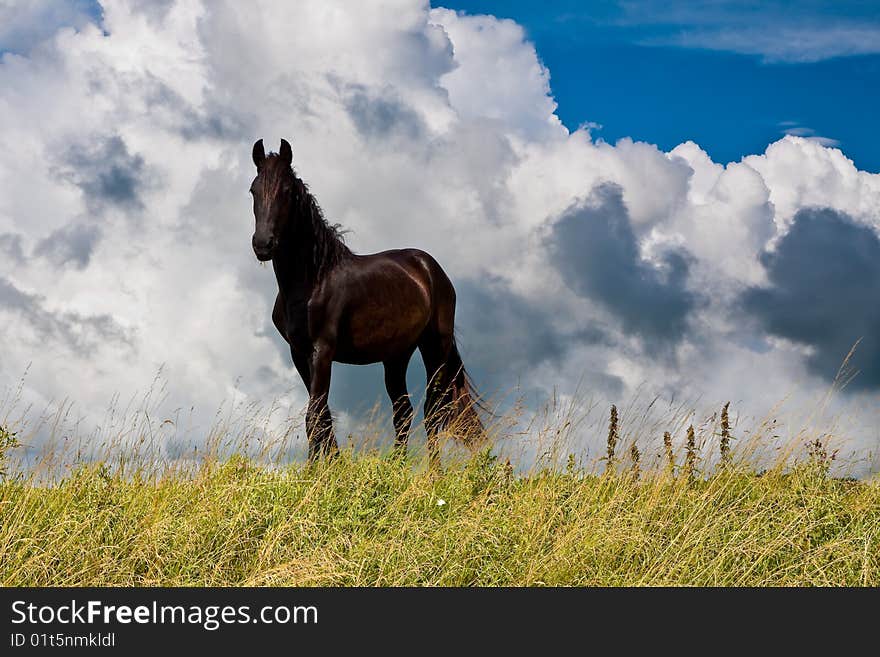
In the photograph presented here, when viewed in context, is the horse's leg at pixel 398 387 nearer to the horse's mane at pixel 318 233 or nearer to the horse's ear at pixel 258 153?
the horse's mane at pixel 318 233

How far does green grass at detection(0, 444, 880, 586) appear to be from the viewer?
6105 millimetres

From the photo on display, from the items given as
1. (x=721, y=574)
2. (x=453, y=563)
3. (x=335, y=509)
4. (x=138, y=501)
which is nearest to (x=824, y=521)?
(x=721, y=574)

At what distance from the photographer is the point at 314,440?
Answer: 810 cm

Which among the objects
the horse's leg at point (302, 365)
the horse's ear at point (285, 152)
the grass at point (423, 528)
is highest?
the horse's ear at point (285, 152)

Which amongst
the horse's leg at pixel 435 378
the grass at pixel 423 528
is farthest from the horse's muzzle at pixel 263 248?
the horse's leg at pixel 435 378

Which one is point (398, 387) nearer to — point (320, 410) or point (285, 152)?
point (320, 410)

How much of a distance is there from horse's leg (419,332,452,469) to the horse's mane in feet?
6.18

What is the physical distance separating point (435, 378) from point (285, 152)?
130 inches

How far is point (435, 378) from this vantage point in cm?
1021

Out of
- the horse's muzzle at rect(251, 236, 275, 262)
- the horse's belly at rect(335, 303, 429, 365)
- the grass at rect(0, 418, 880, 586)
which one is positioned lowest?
the grass at rect(0, 418, 880, 586)

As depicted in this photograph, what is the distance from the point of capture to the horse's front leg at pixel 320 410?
8117 millimetres

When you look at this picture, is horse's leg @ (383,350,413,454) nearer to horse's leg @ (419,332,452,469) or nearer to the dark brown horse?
the dark brown horse

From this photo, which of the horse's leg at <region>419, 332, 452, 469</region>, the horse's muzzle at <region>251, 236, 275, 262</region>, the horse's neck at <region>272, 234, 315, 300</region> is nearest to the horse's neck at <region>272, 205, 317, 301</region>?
the horse's neck at <region>272, 234, 315, 300</region>

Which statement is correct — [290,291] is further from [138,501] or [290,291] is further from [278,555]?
[278,555]
